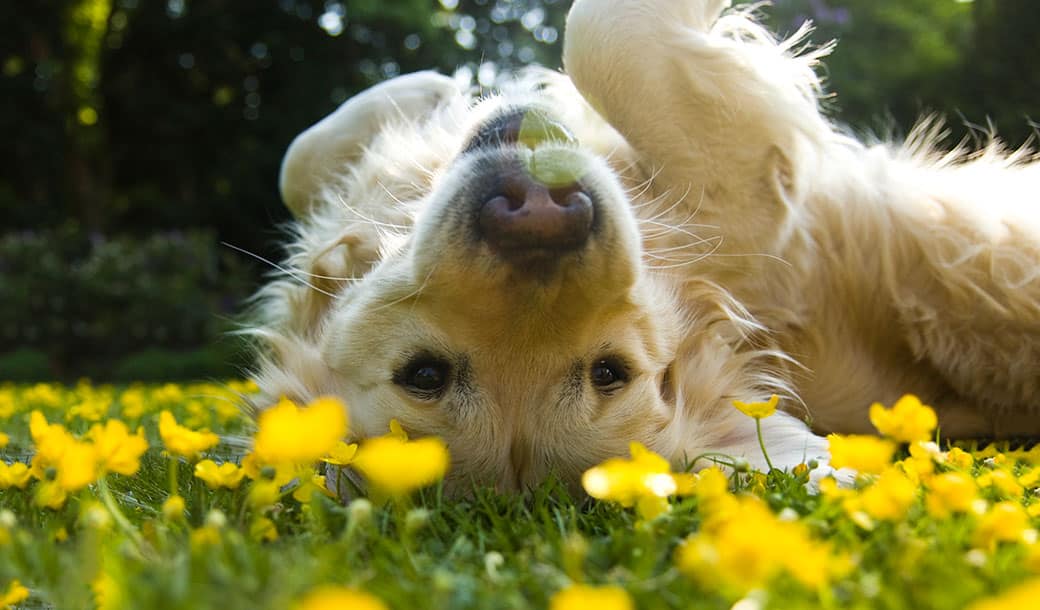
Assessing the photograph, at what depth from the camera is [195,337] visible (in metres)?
11.1

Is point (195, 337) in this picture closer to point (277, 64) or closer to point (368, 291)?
point (277, 64)

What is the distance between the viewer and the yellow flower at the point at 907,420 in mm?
1425

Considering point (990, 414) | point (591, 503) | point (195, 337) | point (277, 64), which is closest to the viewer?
point (591, 503)

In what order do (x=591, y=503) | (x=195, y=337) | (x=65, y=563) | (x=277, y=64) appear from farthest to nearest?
(x=277, y=64) → (x=195, y=337) → (x=591, y=503) → (x=65, y=563)

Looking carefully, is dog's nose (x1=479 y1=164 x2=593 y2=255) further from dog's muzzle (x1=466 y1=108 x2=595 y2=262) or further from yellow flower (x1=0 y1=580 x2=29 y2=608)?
yellow flower (x1=0 y1=580 x2=29 y2=608)

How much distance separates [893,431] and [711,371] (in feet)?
3.20

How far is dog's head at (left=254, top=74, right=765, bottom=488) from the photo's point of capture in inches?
71.7

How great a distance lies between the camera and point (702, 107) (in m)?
2.59

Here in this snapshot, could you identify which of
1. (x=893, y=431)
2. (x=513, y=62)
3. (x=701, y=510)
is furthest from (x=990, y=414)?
(x=513, y=62)

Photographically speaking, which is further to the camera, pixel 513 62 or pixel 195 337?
pixel 513 62

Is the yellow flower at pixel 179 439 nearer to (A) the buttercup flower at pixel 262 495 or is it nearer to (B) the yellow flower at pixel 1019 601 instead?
(A) the buttercup flower at pixel 262 495

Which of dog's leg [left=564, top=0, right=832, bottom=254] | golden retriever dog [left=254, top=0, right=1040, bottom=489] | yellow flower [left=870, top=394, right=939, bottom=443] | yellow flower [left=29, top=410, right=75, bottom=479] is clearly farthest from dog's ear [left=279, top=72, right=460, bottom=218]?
yellow flower [left=870, top=394, right=939, bottom=443]

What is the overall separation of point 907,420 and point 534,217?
0.75 m

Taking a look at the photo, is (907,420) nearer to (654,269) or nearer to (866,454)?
(866,454)
